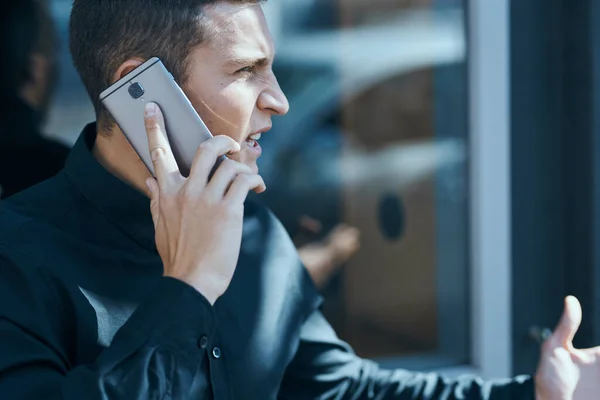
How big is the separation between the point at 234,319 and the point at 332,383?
26 centimetres

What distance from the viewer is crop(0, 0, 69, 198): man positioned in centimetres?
233

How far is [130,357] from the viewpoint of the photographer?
1.15 m

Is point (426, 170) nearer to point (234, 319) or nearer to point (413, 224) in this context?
point (413, 224)

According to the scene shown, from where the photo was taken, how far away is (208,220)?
1.21 metres

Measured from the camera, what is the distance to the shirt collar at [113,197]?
1455mm

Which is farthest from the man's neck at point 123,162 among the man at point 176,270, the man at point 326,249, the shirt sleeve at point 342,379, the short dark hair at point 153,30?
the man at point 326,249

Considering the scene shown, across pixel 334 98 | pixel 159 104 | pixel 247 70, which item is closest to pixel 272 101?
pixel 247 70

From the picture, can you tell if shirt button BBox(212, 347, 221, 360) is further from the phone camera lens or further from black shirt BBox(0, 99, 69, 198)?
black shirt BBox(0, 99, 69, 198)

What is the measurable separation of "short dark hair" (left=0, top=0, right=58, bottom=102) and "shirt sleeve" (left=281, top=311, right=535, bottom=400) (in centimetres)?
119

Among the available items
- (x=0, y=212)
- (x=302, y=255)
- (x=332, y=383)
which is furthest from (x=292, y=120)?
(x=0, y=212)

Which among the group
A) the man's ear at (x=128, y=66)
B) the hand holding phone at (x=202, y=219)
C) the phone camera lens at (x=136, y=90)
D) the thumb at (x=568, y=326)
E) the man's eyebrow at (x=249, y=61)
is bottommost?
the thumb at (x=568, y=326)

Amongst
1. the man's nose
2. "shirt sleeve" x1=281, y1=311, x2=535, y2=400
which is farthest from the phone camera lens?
"shirt sleeve" x1=281, y1=311, x2=535, y2=400

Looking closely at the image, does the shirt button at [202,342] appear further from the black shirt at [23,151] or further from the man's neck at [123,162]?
the black shirt at [23,151]

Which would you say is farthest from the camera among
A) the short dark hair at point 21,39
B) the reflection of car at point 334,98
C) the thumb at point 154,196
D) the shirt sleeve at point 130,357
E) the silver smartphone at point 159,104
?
the reflection of car at point 334,98
